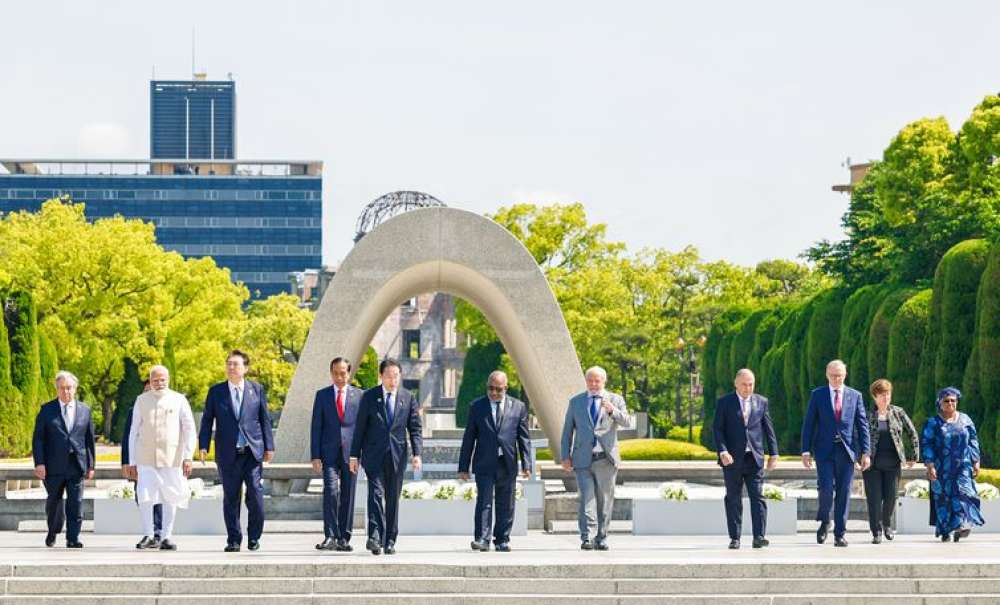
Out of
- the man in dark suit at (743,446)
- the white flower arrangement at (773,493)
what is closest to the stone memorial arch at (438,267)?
the white flower arrangement at (773,493)

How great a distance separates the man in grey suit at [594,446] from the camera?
15195 millimetres

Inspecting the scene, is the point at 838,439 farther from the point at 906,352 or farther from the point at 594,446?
the point at 906,352

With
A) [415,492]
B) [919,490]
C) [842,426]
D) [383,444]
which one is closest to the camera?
[383,444]

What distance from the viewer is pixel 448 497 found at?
17453 millimetres

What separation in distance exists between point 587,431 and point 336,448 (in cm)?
226

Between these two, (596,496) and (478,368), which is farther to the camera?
(478,368)

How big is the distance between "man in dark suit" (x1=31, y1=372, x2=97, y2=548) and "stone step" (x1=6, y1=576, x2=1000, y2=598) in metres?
2.37

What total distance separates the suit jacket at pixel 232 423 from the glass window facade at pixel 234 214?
132984mm

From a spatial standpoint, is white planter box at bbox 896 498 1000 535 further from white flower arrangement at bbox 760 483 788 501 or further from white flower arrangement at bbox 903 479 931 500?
white flower arrangement at bbox 760 483 788 501

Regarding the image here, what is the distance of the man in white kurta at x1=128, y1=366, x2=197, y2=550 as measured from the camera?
1516 centimetres

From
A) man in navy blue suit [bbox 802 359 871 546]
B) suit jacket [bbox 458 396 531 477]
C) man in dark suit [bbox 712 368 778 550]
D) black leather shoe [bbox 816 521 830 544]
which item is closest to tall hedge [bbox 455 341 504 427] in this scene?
black leather shoe [bbox 816 521 830 544]

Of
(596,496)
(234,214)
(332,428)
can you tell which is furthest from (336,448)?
(234,214)

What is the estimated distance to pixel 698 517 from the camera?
57.9ft

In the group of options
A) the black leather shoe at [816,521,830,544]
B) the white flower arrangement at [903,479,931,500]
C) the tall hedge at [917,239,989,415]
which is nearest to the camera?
the black leather shoe at [816,521,830,544]
